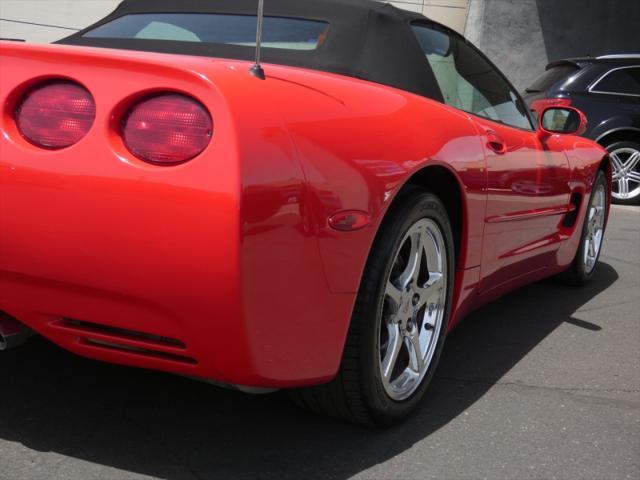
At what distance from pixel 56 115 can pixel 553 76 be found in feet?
26.7

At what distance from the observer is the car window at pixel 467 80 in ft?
10.5

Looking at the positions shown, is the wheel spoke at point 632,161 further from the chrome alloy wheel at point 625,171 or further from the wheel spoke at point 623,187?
the wheel spoke at point 623,187

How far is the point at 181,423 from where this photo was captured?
2.56 m

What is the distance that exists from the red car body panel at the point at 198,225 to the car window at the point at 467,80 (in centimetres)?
97

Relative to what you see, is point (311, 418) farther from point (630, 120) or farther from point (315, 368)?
point (630, 120)

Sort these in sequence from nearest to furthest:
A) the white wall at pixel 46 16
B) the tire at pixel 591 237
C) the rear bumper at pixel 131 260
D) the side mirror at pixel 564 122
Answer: the rear bumper at pixel 131 260 < the side mirror at pixel 564 122 < the tire at pixel 591 237 < the white wall at pixel 46 16

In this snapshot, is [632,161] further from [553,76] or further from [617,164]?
[553,76]

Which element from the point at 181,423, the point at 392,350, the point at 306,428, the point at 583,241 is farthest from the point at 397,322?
the point at 583,241

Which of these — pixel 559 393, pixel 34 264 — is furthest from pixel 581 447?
pixel 34 264

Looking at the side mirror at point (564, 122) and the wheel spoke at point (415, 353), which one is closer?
the wheel spoke at point (415, 353)

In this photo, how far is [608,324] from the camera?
13.8 ft

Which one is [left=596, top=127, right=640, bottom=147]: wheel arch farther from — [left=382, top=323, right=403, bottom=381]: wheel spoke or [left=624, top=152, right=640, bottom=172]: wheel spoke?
[left=382, top=323, right=403, bottom=381]: wheel spoke

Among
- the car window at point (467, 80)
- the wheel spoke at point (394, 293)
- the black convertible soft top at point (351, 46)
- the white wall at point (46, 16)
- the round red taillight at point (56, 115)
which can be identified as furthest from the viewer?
the white wall at point (46, 16)

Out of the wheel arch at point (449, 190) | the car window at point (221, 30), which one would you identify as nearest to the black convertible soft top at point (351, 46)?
the car window at point (221, 30)
